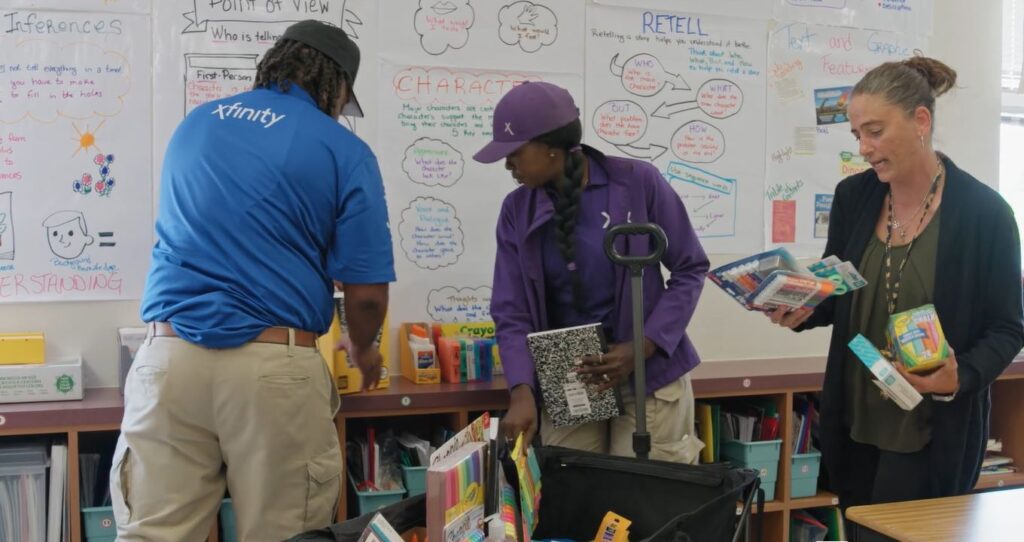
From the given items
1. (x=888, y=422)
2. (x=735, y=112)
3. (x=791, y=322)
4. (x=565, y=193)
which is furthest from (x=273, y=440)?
(x=735, y=112)

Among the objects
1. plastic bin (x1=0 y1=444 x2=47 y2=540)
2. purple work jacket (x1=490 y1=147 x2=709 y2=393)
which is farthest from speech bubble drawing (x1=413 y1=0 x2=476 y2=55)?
plastic bin (x1=0 y1=444 x2=47 y2=540)

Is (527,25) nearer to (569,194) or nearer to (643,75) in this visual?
(643,75)

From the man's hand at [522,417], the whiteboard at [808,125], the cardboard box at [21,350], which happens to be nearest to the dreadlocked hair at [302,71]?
the man's hand at [522,417]

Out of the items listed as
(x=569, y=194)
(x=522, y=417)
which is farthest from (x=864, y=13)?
(x=522, y=417)

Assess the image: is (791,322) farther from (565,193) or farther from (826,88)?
(826,88)

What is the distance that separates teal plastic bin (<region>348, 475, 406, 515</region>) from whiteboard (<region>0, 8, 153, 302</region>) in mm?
939

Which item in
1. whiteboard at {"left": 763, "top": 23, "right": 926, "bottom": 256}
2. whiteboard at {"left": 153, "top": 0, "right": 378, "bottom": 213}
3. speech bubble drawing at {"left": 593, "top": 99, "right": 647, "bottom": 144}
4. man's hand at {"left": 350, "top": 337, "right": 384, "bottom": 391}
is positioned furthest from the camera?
whiteboard at {"left": 763, "top": 23, "right": 926, "bottom": 256}

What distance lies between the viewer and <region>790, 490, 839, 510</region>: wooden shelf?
3162 millimetres

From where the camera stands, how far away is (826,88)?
144 inches

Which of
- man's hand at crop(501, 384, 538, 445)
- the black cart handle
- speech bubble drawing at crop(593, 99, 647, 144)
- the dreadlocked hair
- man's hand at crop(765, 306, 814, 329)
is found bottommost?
man's hand at crop(501, 384, 538, 445)

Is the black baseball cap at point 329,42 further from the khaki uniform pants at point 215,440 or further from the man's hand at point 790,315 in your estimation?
the man's hand at point 790,315

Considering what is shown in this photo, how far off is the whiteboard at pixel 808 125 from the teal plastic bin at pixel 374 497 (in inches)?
69.4

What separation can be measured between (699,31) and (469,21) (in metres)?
0.90

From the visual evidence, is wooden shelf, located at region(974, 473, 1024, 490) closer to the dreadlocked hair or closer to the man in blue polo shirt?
the man in blue polo shirt
